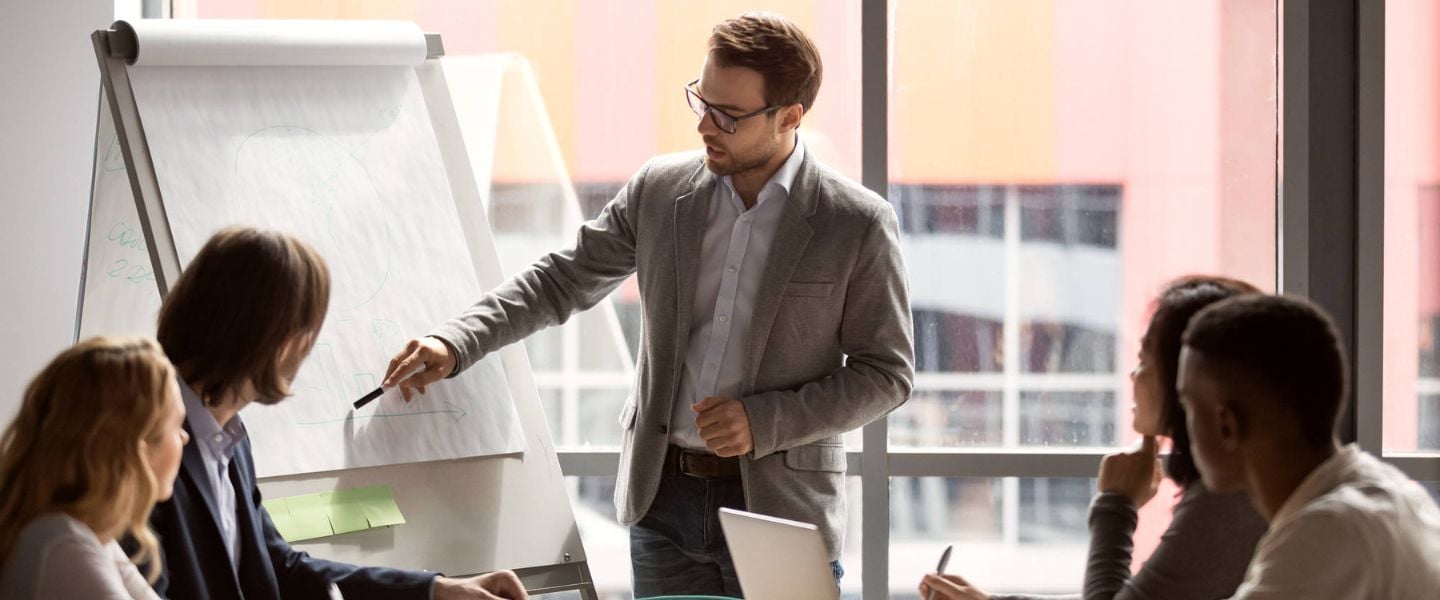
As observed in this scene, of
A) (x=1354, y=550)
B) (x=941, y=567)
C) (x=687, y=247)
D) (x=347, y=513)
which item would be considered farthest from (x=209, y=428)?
(x=1354, y=550)

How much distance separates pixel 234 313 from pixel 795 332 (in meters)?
0.95

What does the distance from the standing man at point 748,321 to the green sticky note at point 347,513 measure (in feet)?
0.66

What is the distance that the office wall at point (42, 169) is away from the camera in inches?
105

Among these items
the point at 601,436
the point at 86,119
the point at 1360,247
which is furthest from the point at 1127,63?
the point at 86,119

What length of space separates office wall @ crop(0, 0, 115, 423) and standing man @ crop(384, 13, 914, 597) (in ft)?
3.65

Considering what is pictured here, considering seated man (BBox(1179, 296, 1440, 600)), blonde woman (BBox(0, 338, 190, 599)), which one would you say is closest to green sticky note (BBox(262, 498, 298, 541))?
blonde woman (BBox(0, 338, 190, 599))

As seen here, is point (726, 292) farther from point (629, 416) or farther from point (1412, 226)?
point (1412, 226)

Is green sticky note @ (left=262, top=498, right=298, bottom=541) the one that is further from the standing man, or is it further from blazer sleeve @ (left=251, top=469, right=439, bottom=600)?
the standing man

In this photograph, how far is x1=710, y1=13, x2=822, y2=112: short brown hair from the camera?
7.11 ft

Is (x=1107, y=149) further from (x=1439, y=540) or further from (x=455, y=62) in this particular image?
(x=1439, y=540)

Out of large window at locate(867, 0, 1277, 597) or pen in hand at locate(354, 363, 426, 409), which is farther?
large window at locate(867, 0, 1277, 597)

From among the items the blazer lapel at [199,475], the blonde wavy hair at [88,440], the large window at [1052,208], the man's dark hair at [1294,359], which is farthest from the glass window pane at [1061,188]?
the blonde wavy hair at [88,440]

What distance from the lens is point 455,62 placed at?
2947mm

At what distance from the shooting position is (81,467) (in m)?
1.34
